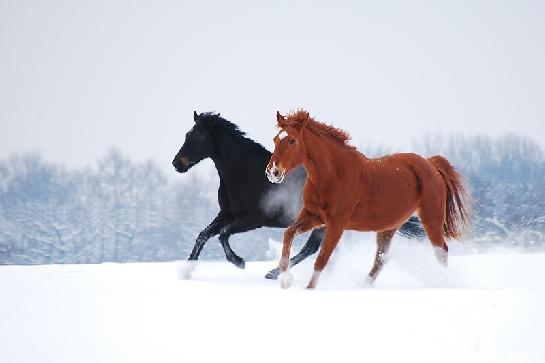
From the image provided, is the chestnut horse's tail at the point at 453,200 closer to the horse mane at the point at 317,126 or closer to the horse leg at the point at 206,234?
the horse mane at the point at 317,126

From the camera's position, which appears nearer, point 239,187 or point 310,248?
point 239,187

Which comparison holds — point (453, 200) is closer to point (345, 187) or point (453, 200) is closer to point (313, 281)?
point (345, 187)

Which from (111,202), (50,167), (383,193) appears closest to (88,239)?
(111,202)

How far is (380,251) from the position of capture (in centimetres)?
675

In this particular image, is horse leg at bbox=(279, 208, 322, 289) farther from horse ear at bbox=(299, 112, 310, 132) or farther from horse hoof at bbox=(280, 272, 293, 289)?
horse ear at bbox=(299, 112, 310, 132)

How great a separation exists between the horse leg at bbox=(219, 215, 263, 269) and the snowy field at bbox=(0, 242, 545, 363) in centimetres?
179

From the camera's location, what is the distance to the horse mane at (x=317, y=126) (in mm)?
5707

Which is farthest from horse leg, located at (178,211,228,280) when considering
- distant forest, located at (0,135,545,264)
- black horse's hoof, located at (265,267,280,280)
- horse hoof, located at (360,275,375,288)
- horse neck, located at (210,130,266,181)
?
distant forest, located at (0,135,545,264)

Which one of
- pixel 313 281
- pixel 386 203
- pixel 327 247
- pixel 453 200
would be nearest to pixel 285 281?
pixel 313 281

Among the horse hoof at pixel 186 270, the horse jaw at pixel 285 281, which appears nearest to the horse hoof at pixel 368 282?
the horse jaw at pixel 285 281

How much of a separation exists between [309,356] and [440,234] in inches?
129

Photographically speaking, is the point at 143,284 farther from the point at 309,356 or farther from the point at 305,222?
the point at 309,356

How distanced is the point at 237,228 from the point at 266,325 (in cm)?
357

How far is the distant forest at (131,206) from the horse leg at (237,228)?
24.5 m
